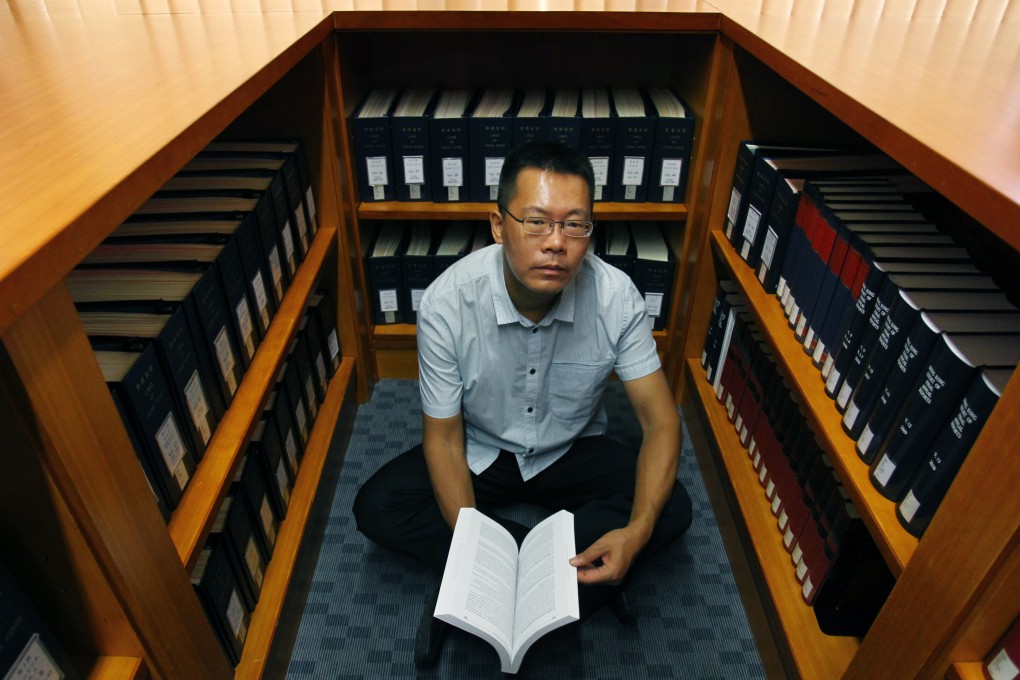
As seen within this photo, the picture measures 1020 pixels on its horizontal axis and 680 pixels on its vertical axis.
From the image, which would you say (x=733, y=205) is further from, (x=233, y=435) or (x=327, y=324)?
(x=233, y=435)

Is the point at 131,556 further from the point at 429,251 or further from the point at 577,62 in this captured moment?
the point at 577,62

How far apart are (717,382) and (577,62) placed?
1.03 metres

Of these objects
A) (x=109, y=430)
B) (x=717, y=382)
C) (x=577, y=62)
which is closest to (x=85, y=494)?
(x=109, y=430)

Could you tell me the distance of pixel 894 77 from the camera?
99 centimetres

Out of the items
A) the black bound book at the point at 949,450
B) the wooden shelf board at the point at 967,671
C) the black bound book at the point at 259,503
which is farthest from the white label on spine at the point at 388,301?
the wooden shelf board at the point at 967,671

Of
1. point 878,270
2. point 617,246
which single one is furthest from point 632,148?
point 878,270

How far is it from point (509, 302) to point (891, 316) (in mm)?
682

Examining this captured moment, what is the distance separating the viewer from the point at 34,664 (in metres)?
0.66

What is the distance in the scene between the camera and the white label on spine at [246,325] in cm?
120

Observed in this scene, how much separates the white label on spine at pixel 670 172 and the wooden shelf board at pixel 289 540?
1.09 meters

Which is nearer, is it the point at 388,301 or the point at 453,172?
the point at 453,172

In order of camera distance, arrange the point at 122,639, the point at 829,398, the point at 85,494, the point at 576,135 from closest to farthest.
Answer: the point at 85,494 < the point at 122,639 < the point at 829,398 < the point at 576,135

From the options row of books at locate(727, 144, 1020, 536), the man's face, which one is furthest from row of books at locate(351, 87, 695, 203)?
the man's face

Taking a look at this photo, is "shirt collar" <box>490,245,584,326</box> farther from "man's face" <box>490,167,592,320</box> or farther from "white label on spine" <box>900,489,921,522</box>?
"white label on spine" <box>900,489,921,522</box>
